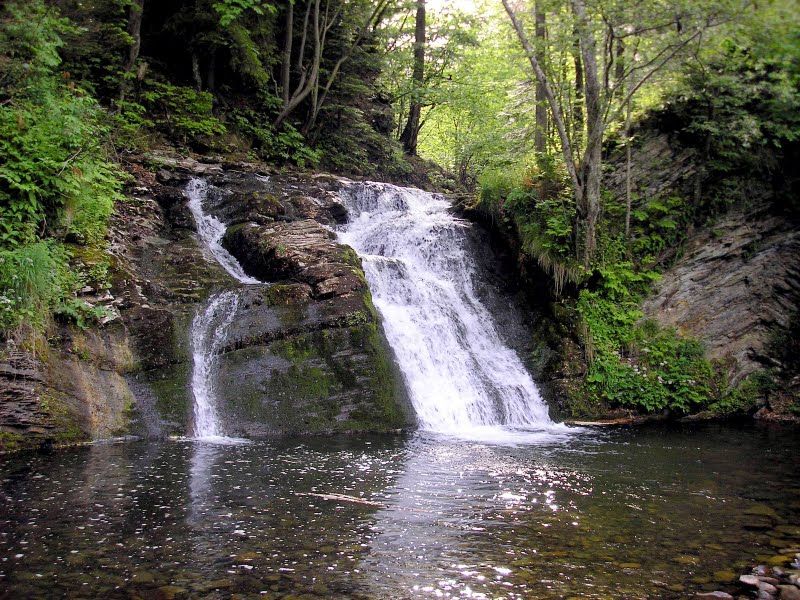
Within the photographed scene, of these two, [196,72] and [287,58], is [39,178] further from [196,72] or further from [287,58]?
A: [287,58]

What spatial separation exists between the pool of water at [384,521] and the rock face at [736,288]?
401 centimetres

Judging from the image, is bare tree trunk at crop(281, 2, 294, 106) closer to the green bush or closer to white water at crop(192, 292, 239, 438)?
white water at crop(192, 292, 239, 438)

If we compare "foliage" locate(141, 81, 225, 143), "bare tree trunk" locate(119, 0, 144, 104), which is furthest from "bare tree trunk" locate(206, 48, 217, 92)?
"bare tree trunk" locate(119, 0, 144, 104)

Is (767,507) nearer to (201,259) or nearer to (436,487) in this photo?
(436,487)

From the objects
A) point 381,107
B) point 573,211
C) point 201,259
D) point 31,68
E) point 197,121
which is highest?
point 381,107

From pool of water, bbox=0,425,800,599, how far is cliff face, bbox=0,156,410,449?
30.4 inches

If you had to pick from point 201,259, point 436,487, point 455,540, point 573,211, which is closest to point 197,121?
point 201,259

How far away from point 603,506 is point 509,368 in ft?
19.4

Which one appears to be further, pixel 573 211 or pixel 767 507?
pixel 573 211

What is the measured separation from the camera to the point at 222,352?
8.94 m

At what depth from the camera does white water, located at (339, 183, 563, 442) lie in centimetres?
967

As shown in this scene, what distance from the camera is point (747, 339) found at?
11.0m

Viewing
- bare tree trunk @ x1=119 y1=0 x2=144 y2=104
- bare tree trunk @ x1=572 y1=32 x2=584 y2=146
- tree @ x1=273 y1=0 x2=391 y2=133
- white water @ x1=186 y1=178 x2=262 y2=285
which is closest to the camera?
white water @ x1=186 y1=178 x2=262 y2=285

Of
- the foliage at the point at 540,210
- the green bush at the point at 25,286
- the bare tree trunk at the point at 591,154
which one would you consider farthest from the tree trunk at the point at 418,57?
the green bush at the point at 25,286
